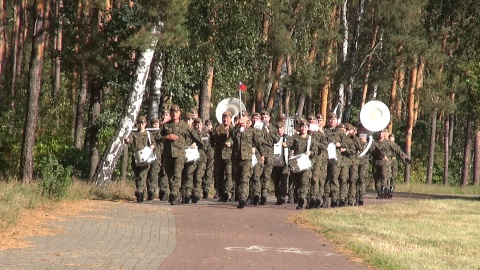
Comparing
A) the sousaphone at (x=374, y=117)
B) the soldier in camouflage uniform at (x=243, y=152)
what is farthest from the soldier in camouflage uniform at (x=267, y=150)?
the sousaphone at (x=374, y=117)

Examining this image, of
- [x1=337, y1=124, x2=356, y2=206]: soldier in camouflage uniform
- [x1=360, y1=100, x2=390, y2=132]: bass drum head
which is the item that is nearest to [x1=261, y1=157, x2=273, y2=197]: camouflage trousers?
[x1=337, y1=124, x2=356, y2=206]: soldier in camouflage uniform

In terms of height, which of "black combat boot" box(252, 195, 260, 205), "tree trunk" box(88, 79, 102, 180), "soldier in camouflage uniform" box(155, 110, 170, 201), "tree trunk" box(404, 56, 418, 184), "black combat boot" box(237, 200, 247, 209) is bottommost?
"black combat boot" box(237, 200, 247, 209)

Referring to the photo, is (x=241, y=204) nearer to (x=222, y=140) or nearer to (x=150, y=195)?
(x=150, y=195)

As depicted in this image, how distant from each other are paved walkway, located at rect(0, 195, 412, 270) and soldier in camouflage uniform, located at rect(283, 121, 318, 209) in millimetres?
2645

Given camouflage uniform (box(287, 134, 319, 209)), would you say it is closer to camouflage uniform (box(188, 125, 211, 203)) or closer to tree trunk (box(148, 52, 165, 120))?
camouflage uniform (box(188, 125, 211, 203))

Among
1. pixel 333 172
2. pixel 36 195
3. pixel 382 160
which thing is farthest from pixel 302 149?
pixel 382 160

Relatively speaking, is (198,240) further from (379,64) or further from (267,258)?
(379,64)

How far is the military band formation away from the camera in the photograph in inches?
933

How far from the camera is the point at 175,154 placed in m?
23.5

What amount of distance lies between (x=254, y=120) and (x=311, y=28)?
22.4m

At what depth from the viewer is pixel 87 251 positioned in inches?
561

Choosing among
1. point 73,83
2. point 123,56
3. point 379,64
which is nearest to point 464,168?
point 379,64

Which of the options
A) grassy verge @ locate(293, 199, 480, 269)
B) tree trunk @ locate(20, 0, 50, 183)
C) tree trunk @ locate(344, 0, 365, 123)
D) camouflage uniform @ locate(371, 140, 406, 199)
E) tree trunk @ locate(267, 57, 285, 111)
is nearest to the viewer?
grassy verge @ locate(293, 199, 480, 269)

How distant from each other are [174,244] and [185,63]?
700 inches
